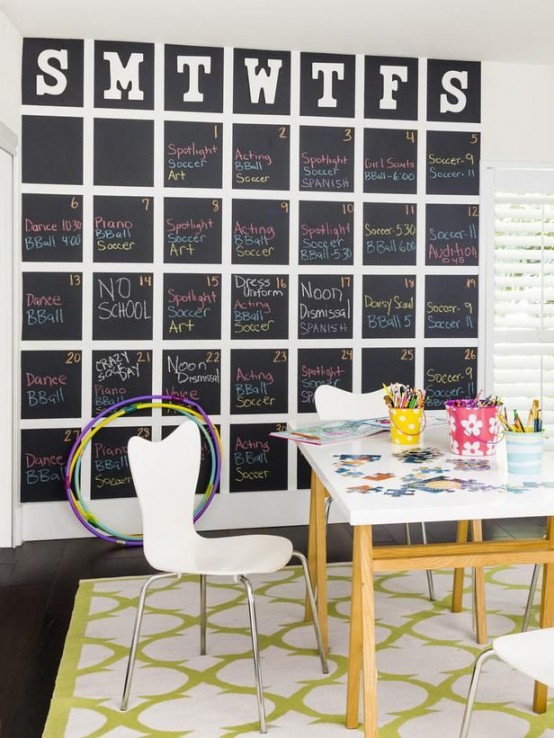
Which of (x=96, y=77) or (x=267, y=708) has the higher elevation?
(x=96, y=77)

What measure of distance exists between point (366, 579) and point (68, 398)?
96.9 inches

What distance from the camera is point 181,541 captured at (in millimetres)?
2430

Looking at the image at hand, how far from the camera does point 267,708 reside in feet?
7.43

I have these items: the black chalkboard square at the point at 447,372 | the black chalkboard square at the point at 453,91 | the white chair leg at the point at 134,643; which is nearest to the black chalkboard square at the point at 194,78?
the black chalkboard square at the point at 453,91

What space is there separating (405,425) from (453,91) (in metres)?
2.47

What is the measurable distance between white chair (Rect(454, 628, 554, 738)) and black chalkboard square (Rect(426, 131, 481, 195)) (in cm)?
301

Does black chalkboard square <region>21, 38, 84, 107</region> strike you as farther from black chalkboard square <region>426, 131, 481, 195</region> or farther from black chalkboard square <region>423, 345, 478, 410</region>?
black chalkboard square <region>423, 345, 478, 410</region>

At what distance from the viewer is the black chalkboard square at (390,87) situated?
416cm

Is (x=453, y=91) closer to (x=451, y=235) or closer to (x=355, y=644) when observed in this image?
(x=451, y=235)

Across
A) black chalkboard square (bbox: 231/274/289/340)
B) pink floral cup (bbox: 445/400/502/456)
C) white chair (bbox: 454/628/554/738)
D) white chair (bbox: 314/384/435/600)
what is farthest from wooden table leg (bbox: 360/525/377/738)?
black chalkboard square (bbox: 231/274/289/340)

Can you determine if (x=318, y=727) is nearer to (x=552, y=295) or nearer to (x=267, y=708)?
(x=267, y=708)

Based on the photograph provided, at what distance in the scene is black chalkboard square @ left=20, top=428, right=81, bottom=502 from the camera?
3.97 meters

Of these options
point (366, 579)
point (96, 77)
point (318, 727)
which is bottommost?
point (318, 727)

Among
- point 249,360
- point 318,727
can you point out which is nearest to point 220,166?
point 249,360
